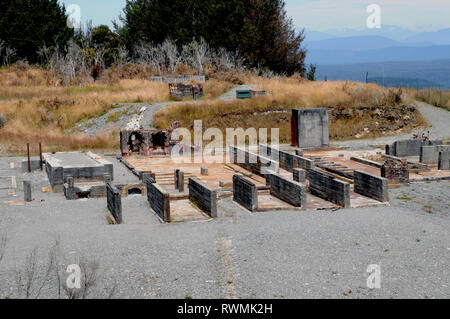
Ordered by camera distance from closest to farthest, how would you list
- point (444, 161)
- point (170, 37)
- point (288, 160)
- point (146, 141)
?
point (444, 161)
point (288, 160)
point (146, 141)
point (170, 37)

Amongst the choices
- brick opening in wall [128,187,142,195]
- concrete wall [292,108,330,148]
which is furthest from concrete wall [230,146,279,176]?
Result: brick opening in wall [128,187,142,195]

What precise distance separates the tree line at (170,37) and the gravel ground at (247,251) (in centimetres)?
4105

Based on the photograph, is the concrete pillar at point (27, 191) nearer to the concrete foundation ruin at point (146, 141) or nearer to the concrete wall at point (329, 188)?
the concrete foundation ruin at point (146, 141)

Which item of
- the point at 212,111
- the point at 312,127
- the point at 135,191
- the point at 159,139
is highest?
the point at 212,111

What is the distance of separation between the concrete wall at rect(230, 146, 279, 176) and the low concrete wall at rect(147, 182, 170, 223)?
19.1ft

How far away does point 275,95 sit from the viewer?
142 ft

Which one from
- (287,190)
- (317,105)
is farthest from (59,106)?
(287,190)

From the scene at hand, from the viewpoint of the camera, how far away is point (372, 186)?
20938 millimetres

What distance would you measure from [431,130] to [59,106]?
2561cm

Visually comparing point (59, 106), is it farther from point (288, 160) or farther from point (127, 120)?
point (288, 160)

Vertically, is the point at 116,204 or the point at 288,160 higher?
the point at 288,160

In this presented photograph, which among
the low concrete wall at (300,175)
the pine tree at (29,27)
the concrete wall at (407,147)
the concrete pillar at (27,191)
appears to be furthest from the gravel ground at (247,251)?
the pine tree at (29,27)

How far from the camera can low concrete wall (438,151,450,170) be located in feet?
84.8
